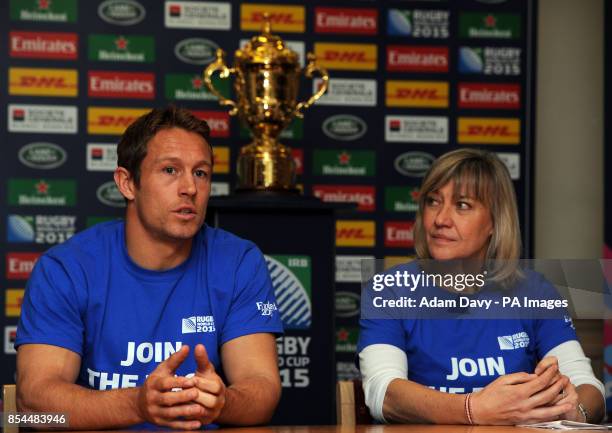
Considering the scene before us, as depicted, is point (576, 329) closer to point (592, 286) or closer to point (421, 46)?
point (592, 286)

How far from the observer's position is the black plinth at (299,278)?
3574 mm

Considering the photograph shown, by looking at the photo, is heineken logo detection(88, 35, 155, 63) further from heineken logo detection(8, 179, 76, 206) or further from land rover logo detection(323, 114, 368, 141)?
land rover logo detection(323, 114, 368, 141)

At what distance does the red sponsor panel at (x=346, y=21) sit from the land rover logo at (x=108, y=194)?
4.03 feet

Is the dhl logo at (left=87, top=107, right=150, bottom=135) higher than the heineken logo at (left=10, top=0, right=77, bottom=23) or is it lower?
lower

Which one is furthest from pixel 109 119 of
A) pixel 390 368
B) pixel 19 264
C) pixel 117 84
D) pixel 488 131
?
pixel 390 368

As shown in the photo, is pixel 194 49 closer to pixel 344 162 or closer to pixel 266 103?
pixel 344 162

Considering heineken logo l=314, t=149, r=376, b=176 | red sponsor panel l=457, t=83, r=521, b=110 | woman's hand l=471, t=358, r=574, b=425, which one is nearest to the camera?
woman's hand l=471, t=358, r=574, b=425

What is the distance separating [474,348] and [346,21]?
2997 millimetres

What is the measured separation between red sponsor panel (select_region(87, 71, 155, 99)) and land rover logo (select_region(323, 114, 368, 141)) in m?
0.88

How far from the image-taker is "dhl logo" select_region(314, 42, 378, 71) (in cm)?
496

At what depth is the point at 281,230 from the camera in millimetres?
3676

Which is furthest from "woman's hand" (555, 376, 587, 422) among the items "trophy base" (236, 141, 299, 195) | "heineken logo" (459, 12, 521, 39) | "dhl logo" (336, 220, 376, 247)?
"heineken logo" (459, 12, 521, 39)

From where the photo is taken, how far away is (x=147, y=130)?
2363 mm

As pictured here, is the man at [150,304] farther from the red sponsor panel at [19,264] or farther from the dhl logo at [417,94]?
the dhl logo at [417,94]
